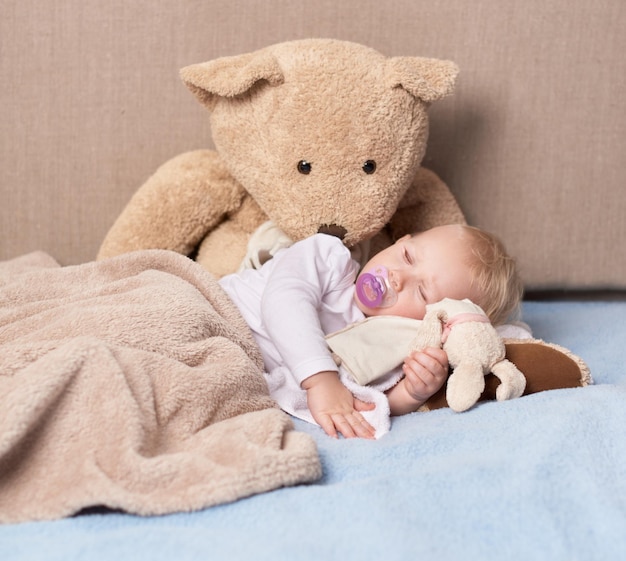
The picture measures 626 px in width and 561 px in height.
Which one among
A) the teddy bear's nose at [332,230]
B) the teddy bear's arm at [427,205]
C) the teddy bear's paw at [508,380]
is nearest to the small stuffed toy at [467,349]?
the teddy bear's paw at [508,380]

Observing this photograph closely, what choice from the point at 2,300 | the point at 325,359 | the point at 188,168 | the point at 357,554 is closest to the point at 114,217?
the point at 188,168

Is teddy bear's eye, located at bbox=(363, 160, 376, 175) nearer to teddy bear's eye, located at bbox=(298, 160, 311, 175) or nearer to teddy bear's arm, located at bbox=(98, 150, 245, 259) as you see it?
teddy bear's eye, located at bbox=(298, 160, 311, 175)

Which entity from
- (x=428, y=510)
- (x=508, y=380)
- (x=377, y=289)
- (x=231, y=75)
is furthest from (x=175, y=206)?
(x=428, y=510)

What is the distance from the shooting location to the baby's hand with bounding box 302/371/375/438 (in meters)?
1.04

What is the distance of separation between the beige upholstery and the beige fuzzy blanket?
43 cm

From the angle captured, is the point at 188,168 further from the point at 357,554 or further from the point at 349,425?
the point at 357,554

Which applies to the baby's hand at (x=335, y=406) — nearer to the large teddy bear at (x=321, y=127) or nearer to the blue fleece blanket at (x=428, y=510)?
the blue fleece blanket at (x=428, y=510)

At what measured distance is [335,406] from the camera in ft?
Result: 3.50

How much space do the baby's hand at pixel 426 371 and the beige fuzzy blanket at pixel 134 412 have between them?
0.20m

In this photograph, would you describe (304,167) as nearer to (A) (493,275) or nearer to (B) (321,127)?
(B) (321,127)

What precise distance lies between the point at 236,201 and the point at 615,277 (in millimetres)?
789

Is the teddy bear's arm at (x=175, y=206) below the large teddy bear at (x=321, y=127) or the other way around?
below

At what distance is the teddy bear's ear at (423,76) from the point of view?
1.21 m

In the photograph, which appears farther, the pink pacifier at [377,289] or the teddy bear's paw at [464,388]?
the pink pacifier at [377,289]
